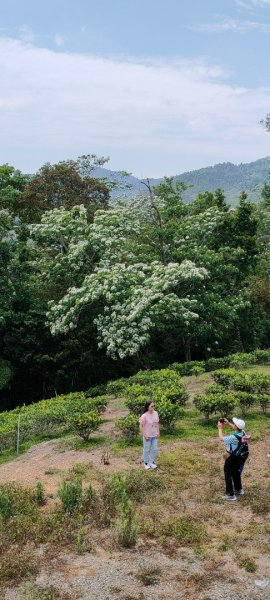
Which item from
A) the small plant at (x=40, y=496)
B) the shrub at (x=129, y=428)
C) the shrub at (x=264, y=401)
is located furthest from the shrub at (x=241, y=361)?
the small plant at (x=40, y=496)

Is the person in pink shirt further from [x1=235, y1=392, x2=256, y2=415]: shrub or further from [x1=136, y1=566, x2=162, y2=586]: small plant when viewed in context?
[x1=235, y1=392, x2=256, y2=415]: shrub

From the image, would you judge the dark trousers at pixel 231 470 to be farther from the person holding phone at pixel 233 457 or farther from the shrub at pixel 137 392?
the shrub at pixel 137 392

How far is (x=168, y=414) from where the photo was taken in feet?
49.5

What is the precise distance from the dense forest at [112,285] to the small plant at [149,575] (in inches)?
529

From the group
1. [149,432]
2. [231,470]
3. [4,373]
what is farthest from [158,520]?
[4,373]

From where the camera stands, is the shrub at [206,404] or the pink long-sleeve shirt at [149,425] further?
the shrub at [206,404]

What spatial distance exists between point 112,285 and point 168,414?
8.14m

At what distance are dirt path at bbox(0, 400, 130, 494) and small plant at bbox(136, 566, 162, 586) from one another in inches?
161

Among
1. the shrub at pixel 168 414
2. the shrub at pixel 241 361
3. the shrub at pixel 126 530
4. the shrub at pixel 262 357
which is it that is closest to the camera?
the shrub at pixel 126 530

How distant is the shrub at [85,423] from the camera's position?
14984mm

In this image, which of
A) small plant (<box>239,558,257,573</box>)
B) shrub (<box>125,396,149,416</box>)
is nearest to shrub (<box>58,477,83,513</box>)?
small plant (<box>239,558,257,573</box>)

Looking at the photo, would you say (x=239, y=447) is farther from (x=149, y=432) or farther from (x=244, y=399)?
(x=244, y=399)

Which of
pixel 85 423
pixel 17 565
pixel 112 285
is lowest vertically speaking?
pixel 17 565

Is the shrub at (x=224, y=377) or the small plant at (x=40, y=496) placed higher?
the shrub at (x=224, y=377)
